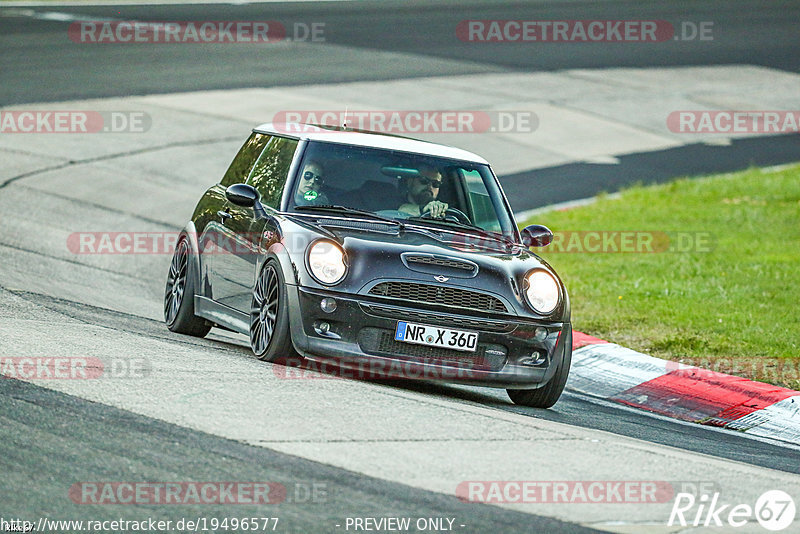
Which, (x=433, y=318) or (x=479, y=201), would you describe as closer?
(x=433, y=318)

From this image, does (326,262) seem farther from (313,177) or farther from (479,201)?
(479,201)

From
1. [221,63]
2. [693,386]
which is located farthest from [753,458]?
[221,63]

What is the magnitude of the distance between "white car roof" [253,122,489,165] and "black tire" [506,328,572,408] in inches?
67.0

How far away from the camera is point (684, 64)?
3028cm

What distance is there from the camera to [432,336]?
7.89 metres

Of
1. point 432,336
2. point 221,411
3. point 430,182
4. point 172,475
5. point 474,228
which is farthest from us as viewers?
Answer: point 430,182

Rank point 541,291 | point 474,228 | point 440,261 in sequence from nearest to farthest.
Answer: point 440,261
point 541,291
point 474,228

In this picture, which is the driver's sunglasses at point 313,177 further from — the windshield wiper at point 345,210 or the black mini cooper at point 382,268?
the windshield wiper at point 345,210

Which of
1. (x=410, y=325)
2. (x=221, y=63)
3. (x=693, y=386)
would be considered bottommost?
(x=693, y=386)

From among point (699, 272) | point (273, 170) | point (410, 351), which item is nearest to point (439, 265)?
point (410, 351)

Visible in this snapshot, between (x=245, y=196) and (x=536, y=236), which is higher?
(x=245, y=196)

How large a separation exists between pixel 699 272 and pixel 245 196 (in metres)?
6.44

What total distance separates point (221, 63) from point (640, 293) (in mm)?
16187

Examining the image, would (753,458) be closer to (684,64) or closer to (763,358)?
(763,358)
